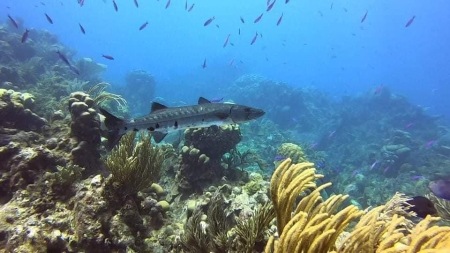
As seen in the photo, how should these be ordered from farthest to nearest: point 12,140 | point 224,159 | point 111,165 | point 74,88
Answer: point 74,88 → point 224,159 → point 12,140 → point 111,165

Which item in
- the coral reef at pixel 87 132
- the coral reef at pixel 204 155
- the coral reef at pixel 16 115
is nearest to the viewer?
the coral reef at pixel 87 132

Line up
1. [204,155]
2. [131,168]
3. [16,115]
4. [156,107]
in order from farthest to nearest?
1. [204,155]
2. [16,115]
3. [156,107]
4. [131,168]

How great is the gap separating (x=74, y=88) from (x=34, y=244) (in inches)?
563

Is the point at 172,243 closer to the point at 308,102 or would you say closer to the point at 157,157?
the point at 157,157

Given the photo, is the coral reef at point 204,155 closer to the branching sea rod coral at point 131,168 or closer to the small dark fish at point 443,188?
the branching sea rod coral at point 131,168

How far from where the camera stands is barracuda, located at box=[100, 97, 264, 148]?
5.86 m

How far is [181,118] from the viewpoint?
610 centimetres

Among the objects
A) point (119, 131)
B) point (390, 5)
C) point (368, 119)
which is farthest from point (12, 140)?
point (390, 5)

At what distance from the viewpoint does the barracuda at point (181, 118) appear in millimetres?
5859

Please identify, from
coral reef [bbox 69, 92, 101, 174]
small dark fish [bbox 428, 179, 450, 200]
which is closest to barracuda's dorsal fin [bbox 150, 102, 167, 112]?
coral reef [bbox 69, 92, 101, 174]

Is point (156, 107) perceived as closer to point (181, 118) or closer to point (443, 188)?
point (181, 118)

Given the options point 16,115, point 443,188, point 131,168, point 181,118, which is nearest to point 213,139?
point 181,118

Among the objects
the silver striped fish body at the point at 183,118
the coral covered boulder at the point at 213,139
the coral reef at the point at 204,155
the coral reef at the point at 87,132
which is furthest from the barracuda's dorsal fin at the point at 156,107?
the coral covered boulder at the point at 213,139

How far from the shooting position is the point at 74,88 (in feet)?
55.1
